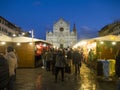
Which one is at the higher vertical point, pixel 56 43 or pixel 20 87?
pixel 56 43

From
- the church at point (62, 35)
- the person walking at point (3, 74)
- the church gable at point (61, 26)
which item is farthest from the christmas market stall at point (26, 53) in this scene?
the church gable at point (61, 26)

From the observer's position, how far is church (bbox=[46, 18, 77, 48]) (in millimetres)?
107894

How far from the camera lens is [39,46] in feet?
102

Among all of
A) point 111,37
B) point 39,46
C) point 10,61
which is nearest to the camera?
point 10,61

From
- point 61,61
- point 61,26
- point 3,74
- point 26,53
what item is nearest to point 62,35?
point 61,26

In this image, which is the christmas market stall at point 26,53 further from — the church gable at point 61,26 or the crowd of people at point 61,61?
the church gable at point 61,26

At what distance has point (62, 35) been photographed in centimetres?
10956

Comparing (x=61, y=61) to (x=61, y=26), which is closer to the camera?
(x=61, y=61)

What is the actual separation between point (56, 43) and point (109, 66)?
9025cm

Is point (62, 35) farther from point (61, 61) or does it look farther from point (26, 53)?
point (61, 61)

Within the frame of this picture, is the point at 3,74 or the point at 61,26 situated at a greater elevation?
the point at 61,26

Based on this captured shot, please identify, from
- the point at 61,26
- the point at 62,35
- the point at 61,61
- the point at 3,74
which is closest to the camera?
the point at 3,74

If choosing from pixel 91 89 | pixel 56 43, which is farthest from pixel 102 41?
pixel 56 43

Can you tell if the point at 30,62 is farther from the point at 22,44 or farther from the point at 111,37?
the point at 111,37
